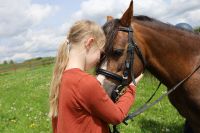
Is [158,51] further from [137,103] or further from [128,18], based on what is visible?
[137,103]

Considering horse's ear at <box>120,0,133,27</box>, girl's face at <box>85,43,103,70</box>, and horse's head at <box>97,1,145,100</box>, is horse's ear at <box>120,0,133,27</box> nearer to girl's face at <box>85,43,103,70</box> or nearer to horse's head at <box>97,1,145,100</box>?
horse's head at <box>97,1,145,100</box>

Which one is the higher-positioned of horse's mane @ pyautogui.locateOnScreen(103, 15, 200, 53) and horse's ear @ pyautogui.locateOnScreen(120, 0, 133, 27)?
horse's ear @ pyautogui.locateOnScreen(120, 0, 133, 27)

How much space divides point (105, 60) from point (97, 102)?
1.05 m

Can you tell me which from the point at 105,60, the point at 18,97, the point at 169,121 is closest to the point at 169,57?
the point at 105,60

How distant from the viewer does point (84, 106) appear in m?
3.78

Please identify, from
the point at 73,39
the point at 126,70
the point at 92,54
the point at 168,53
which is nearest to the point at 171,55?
the point at 168,53

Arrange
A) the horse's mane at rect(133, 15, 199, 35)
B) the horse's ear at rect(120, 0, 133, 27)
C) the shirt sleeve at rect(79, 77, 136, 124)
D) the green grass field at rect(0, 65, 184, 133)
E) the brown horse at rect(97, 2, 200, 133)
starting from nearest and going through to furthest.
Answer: the shirt sleeve at rect(79, 77, 136, 124), the horse's ear at rect(120, 0, 133, 27), the brown horse at rect(97, 2, 200, 133), the horse's mane at rect(133, 15, 199, 35), the green grass field at rect(0, 65, 184, 133)

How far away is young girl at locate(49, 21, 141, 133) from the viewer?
3750 millimetres

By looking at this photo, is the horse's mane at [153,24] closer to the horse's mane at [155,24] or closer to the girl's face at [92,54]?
the horse's mane at [155,24]

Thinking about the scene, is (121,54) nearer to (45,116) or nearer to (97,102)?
(97,102)

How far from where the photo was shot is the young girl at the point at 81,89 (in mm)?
3750

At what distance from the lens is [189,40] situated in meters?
5.43

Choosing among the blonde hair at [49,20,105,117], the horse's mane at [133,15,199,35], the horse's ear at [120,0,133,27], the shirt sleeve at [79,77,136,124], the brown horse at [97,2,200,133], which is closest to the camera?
the shirt sleeve at [79,77,136,124]

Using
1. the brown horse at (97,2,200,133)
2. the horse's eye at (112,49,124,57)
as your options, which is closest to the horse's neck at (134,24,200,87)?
the brown horse at (97,2,200,133)
